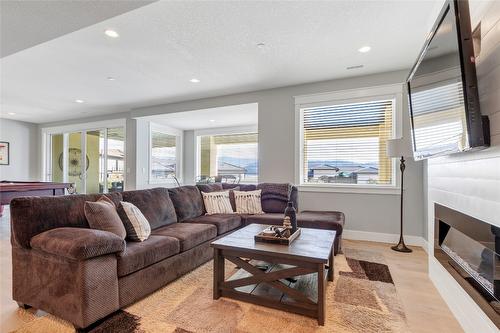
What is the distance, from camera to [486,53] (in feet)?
4.61

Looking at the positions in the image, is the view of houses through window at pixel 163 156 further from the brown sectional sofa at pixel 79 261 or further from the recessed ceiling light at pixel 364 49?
the recessed ceiling light at pixel 364 49

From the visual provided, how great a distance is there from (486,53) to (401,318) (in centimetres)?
182

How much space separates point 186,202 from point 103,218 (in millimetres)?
1402

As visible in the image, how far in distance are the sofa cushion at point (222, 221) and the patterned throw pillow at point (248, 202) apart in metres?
0.26

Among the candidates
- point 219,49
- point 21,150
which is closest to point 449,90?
point 219,49

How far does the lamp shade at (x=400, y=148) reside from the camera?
127 inches

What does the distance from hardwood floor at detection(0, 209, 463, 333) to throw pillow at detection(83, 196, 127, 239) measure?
775mm

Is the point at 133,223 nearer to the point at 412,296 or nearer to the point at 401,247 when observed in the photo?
the point at 412,296

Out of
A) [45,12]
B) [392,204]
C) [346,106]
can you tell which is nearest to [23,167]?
[45,12]

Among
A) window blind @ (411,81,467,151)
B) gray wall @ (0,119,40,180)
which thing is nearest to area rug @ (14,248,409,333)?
window blind @ (411,81,467,151)

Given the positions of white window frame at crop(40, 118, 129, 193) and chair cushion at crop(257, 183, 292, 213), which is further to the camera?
white window frame at crop(40, 118, 129, 193)

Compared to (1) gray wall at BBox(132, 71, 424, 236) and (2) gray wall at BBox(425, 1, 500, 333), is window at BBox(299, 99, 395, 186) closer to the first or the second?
(1) gray wall at BBox(132, 71, 424, 236)

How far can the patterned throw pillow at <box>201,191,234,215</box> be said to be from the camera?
369cm

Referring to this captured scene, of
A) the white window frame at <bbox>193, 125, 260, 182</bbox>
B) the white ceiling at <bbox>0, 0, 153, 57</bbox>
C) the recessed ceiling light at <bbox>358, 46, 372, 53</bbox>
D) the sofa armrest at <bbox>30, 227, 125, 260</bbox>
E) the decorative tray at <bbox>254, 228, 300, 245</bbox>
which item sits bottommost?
the decorative tray at <bbox>254, 228, 300, 245</bbox>
